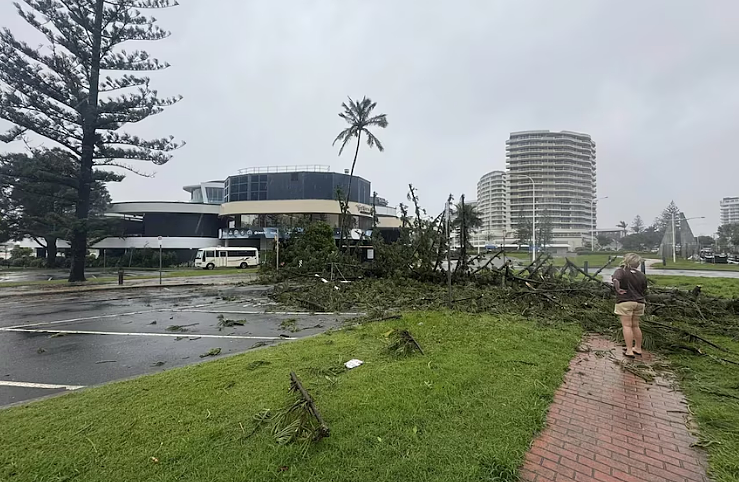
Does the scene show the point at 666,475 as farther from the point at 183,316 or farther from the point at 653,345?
the point at 183,316

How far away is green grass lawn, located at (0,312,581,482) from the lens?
8.42 feet

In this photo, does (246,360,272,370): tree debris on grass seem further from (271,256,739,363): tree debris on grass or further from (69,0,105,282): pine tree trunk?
(69,0,105,282): pine tree trunk

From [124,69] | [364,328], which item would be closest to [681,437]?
[364,328]

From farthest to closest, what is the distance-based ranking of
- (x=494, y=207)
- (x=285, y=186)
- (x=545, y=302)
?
(x=494, y=207)
(x=285, y=186)
(x=545, y=302)

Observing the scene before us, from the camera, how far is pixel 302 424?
3.04 m

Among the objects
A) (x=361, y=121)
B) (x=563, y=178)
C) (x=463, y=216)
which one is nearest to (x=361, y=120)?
(x=361, y=121)

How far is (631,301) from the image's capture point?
18.5 feet

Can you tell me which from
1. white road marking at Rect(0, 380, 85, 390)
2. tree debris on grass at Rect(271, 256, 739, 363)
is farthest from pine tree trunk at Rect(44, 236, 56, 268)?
white road marking at Rect(0, 380, 85, 390)

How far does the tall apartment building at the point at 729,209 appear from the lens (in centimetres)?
7962

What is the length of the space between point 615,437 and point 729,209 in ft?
362

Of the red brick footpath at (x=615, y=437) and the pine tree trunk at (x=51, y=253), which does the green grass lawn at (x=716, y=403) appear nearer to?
the red brick footpath at (x=615, y=437)

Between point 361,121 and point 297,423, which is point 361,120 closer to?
point 361,121

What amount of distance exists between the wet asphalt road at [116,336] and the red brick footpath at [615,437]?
16.7 feet

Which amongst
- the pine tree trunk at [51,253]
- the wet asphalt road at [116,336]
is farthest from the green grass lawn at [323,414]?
the pine tree trunk at [51,253]
